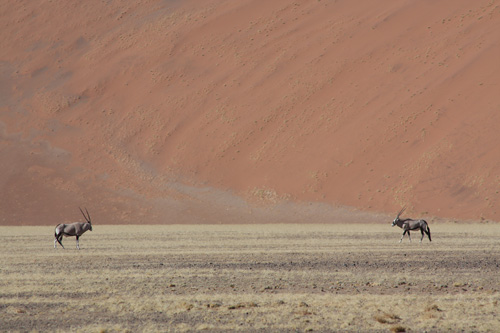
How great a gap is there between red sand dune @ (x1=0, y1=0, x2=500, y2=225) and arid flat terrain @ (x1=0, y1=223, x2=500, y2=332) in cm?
3559

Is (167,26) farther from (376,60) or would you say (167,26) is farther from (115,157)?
(376,60)

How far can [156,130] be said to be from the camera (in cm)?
6788

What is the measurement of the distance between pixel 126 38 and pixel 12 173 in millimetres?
20963

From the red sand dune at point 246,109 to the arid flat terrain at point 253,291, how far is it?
117ft

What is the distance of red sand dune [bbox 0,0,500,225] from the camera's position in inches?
2331

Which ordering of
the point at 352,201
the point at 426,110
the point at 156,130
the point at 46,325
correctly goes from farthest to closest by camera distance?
the point at 156,130 < the point at 426,110 < the point at 352,201 < the point at 46,325

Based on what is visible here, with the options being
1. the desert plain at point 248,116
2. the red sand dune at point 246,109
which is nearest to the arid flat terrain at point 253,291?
the desert plain at point 248,116

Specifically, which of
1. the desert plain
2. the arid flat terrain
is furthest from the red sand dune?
the arid flat terrain

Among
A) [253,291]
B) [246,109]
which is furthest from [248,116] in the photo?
[253,291]

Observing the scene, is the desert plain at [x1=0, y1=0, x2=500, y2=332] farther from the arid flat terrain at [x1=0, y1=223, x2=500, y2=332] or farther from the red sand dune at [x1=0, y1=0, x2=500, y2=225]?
the arid flat terrain at [x1=0, y1=223, x2=500, y2=332]

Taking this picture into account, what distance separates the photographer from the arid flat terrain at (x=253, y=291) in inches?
426

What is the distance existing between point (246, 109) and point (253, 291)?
54364 mm

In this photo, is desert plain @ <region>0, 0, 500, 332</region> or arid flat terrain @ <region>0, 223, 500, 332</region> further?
desert plain @ <region>0, 0, 500, 332</region>

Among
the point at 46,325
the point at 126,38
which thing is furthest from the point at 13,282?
the point at 126,38
